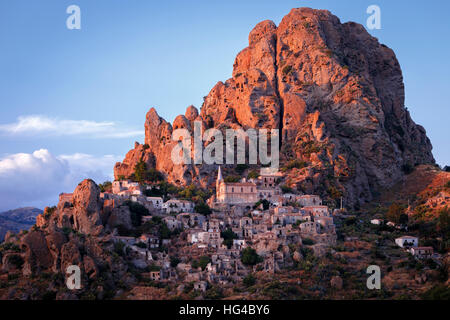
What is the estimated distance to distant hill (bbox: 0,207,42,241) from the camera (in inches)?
5182

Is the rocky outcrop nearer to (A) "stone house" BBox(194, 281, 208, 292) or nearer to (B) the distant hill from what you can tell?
(A) "stone house" BBox(194, 281, 208, 292)

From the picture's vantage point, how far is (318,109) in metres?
104

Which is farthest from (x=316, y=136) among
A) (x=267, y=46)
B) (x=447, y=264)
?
(x=447, y=264)

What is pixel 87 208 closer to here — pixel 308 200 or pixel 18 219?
pixel 308 200

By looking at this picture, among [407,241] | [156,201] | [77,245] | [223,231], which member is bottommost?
[407,241]

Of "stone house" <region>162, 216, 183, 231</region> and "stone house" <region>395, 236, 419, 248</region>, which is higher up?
"stone house" <region>162, 216, 183, 231</region>

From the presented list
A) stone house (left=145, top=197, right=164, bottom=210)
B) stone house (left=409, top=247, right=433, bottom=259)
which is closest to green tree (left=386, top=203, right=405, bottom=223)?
stone house (left=409, top=247, right=433, bottom=259)

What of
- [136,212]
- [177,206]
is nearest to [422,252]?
[177,206]

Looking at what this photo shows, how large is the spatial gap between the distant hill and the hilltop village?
52.6 metres

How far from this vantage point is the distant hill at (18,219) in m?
132

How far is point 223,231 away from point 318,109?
3710 centimetres

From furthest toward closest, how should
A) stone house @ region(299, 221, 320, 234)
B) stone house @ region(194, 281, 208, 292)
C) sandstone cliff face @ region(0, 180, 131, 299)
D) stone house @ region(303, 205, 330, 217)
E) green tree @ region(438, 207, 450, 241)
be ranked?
stone house @ region(303, 205, 330, 217) → green tree @ region(438, 207, 450, 241) → stone house @ region(299, 221, 320, 234) → sandstone cliff face @ region(0, 180, 131, 299) → stone house @ region(194, 281, 208, 292)
